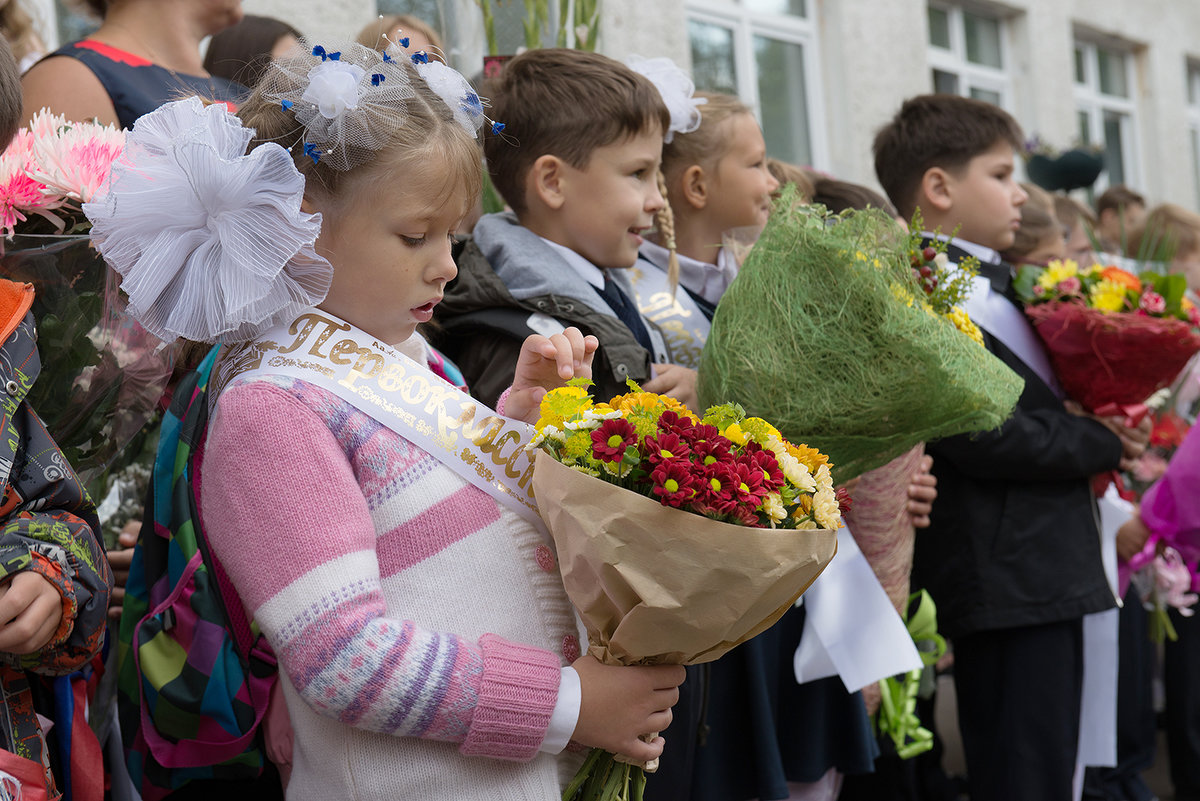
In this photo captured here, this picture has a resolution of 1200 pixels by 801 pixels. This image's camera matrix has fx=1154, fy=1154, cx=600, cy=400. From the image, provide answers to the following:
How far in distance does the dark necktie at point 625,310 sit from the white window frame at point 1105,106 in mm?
10253

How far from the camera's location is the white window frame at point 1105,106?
11.9 meters

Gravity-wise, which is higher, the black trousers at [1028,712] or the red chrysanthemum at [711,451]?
the red chrysanthemum at [711,451]

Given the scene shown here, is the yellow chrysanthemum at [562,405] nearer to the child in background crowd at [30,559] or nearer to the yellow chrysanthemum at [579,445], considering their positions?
the yellow chrysanthemum at [579,445]

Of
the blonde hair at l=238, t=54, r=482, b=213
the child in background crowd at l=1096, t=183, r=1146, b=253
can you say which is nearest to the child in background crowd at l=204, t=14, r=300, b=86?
the blonde hair at l=238, t=54, r=482, b=213

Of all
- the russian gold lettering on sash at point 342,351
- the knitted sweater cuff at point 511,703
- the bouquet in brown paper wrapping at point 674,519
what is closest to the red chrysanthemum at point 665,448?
the bouquet in brown paper wrapping at point 674,519

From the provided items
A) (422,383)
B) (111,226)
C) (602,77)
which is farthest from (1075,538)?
(111,226)

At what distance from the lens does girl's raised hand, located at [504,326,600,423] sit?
1741 mm

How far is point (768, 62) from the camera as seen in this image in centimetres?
871

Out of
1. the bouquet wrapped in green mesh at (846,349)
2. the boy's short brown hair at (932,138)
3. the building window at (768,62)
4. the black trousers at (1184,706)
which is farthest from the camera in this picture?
the building window at (768,62)

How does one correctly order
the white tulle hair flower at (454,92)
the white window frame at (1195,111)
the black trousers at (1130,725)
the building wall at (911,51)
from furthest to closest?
1. the white window frame at (1195,111)
2. the building wall at (911,51)
3. the black trousers at (1130,725)
4. the white tulle hair flower at (454,92)

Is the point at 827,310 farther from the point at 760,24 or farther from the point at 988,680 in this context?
the point at 760,24

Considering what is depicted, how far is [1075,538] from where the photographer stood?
318 cm

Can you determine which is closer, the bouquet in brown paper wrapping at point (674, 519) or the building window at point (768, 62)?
the bouquet in brown paper wrapping at point (674, 519)

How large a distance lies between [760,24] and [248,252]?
7671 mm
